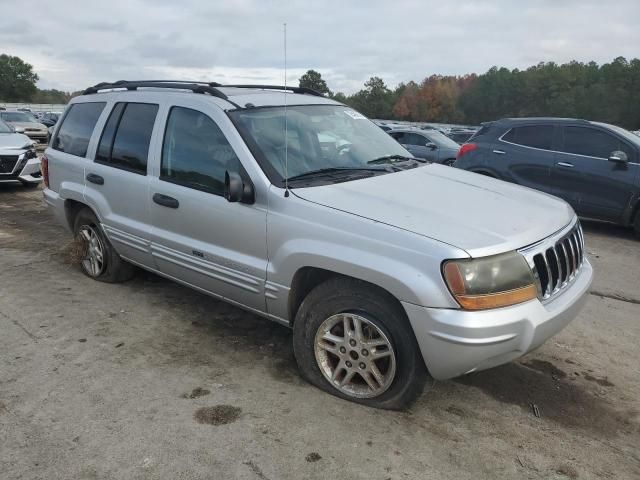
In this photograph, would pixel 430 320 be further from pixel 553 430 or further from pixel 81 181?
pixel 81 181

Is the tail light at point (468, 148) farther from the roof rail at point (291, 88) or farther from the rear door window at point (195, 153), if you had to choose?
the rear door window at point (195, 153)

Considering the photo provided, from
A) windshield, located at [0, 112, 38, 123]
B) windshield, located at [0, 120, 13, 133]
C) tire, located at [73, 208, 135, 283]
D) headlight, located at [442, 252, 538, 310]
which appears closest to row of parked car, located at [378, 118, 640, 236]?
headlight, located at [442, 252, 538, 310]

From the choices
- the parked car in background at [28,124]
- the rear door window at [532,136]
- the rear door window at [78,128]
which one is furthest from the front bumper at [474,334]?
the parked car in background at [28,124]

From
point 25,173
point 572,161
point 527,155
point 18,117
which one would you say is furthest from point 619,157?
Answer: point 18,117

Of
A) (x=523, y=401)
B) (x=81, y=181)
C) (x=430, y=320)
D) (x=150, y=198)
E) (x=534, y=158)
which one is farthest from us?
(x=534, y=158)

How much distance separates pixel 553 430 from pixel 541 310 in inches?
28.0

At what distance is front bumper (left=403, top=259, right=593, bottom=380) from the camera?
8.96ft

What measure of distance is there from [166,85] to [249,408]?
8.61ft

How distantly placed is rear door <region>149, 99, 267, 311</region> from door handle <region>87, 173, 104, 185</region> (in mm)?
816

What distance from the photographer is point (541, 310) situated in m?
2.92

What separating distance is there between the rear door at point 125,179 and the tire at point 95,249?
0.68 ft

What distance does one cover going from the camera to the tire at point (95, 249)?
505 cm

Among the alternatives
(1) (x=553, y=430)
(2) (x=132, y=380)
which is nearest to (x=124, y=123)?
(2) (x=132, y=380)

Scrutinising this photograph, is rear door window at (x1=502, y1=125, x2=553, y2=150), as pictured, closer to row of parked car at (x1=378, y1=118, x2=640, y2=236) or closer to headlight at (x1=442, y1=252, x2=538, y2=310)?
row of parked car at (x1=378, y1=118, x2=640, y2=236)
